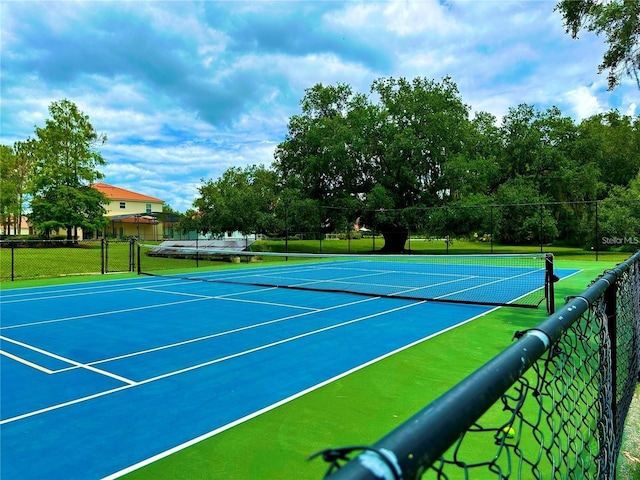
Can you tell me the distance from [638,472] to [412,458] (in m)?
3.67

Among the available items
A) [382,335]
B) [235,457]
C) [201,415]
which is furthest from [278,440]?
[382,335]

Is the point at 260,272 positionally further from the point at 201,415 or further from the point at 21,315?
the point at 201,415

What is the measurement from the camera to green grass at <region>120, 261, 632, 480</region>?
3.45 m

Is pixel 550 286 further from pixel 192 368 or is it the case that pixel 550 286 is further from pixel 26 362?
pixel 26 362

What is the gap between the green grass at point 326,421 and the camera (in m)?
3.45

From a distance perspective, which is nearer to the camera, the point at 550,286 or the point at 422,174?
the point at 550,286

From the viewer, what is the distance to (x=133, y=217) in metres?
49.9

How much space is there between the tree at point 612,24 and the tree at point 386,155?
19.8 m

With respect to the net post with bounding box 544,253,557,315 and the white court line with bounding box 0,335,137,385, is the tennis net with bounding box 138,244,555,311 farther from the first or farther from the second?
the white court line with bounding box 0,335,137,385

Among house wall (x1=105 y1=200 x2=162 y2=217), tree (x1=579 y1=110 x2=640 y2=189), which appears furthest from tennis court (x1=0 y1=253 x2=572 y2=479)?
house wall (x1=105 y1=200 x2=162 y2=217)

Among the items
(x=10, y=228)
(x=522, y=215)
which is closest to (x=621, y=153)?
(x=522, y=215)

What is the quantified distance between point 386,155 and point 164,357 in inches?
1096

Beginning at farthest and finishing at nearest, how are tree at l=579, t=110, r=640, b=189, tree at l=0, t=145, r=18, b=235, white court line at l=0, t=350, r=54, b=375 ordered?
tree at l=579, t=110, r=640, b=189, tree at l=0, t=145, r=18, b=235, white court line at l=0, t=350, r=54, b=375

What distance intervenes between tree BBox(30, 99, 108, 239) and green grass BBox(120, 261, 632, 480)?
37.2 m
